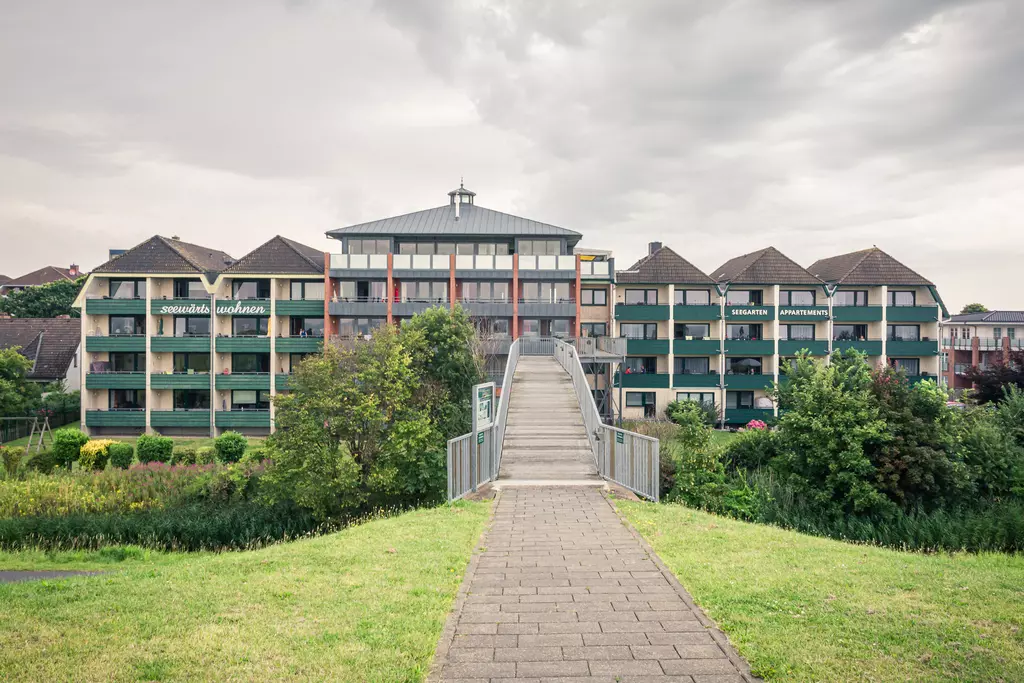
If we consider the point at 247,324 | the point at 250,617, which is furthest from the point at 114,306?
the point at 250,617

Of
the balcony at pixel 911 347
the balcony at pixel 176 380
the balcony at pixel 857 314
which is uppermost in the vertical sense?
the balcony at pixel 857 314

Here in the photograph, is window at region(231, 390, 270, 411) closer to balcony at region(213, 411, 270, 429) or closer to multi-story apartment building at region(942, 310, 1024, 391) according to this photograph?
balcony at region(213, 411, 270, 429)

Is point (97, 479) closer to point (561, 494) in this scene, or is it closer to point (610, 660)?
point (561, 494)

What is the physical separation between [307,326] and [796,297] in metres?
33.1

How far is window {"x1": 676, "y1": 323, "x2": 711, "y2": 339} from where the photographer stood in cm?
4641

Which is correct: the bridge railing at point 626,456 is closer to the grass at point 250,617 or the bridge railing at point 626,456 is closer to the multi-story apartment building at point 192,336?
the grass at point 250,617

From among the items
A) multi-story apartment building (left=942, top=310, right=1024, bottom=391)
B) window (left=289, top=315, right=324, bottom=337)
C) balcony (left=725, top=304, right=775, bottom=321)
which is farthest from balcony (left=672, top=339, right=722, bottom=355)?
multi-story apartment building (left=942, top=310, right=1024, bottom=391)

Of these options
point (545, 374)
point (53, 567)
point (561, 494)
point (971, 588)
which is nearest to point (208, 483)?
point (53, 567)

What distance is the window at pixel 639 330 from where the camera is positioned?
151ft

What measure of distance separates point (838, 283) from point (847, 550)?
40.7m

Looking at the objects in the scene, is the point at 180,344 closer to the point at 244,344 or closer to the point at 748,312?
the point at 244,344

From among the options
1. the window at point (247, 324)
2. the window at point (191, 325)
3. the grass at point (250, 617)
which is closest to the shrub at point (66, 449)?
the window at point (191, 325)

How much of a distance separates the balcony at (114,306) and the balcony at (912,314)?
162 ft

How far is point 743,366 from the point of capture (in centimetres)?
4622
